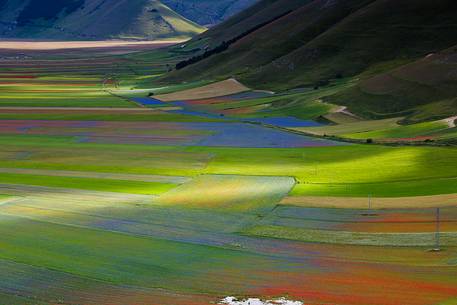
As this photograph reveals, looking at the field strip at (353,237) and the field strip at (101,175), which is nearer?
the field strip at (353,237)

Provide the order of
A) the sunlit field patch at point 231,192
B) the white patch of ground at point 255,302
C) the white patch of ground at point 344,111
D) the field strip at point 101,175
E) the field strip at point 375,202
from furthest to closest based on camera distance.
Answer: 1. the white patch of ground at point 344,111
2. the field strip at point 101,175
3. the sunlit field patch at point 231,192
4. the field strip at point 375,202
5. the white patch of ground at point 255,302

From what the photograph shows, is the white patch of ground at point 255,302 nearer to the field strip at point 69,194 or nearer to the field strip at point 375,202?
the field strip at point 375,202

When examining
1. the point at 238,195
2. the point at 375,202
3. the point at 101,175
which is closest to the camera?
the point at 375,202

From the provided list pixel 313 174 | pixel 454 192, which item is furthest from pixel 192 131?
pixel 454 192

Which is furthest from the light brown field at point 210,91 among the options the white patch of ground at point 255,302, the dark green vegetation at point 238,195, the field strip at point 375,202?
the white patch of ground at point 255,302

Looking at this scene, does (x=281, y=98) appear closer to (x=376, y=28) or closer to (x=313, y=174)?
(x=376, y=28)

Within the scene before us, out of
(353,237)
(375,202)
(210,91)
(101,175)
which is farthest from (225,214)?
(210,91)

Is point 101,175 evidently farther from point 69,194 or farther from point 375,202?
point 375,202
